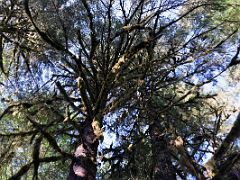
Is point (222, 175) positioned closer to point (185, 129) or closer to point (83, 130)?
point (83, 130)

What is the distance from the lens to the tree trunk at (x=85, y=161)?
452 centimetres

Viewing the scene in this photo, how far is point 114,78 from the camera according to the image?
16.4ft

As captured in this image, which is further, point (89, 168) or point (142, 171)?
point (142, 171)

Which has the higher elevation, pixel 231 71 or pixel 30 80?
pixel 30 80

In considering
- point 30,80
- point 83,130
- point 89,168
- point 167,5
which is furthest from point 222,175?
point 30,80

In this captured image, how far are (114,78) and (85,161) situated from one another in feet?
3.68

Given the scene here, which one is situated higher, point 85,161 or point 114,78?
point 114,78

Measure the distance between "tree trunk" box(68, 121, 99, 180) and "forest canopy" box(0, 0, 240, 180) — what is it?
12 millimetres

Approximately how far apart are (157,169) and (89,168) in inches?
66.9

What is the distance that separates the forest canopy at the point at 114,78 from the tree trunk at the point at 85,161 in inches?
0.5

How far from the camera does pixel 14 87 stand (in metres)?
7.17

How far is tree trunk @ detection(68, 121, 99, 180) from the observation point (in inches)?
178

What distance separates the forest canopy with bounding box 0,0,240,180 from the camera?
15.7ft

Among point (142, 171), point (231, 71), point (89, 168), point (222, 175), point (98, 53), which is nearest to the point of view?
point (222, 175)
